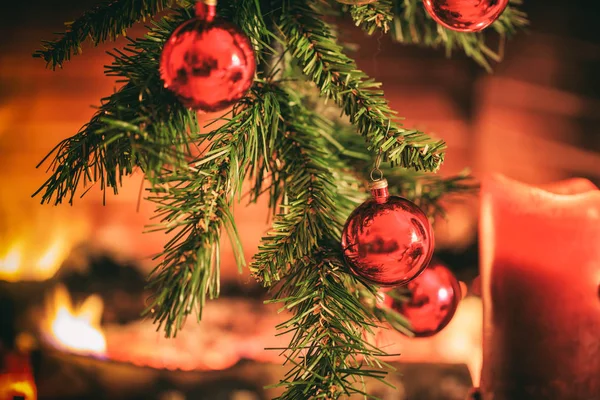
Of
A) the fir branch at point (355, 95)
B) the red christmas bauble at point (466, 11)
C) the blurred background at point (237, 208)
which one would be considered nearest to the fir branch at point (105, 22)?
the fir branch at point (355, 95)

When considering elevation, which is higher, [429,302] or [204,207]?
[204,207]

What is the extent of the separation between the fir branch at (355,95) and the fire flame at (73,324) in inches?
28.0

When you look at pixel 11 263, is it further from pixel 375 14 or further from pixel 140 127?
pixel 375 14

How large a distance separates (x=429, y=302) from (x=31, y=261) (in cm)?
105

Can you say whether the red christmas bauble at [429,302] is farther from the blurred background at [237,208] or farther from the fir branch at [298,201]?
the blurred background at [237,208]

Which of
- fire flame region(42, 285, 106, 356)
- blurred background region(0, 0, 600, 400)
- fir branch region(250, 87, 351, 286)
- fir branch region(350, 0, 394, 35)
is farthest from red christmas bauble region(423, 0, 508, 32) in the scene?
fire flame region(42, 285, 106, 356)

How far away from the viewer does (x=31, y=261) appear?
46.6 inches

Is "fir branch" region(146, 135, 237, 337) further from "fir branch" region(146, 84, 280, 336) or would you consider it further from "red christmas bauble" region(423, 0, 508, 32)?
"red christmas bauble" region(423, 0, 508, 32)

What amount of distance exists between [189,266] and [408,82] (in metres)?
1.04

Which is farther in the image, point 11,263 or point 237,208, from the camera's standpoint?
point 237,208

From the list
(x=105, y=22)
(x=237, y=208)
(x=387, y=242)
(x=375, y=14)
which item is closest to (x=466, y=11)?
(x=375, y=14)

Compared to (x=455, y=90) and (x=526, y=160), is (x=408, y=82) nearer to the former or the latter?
(x=455, y=90)

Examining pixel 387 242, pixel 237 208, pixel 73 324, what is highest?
pixel 387 242

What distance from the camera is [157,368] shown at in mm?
841
